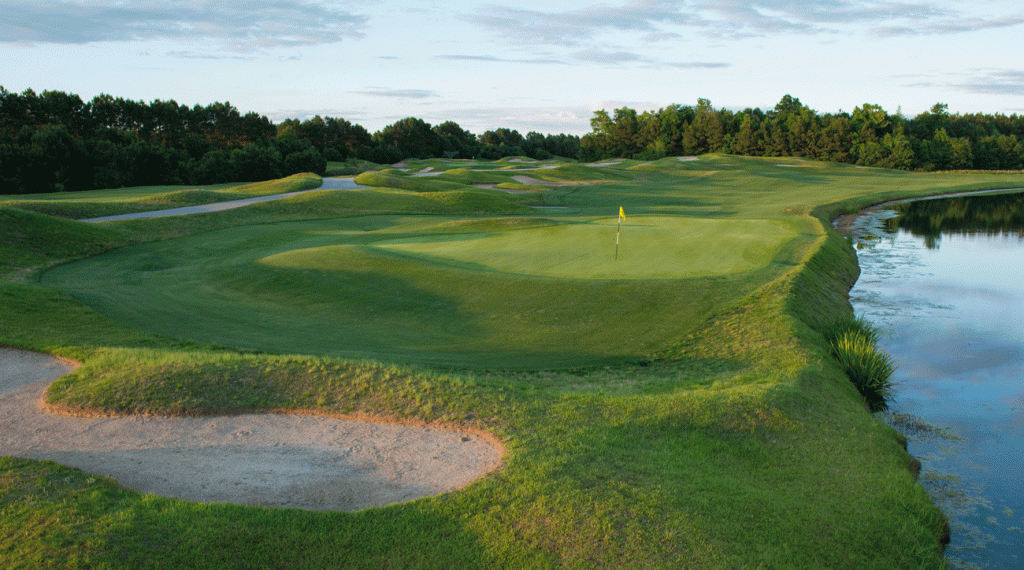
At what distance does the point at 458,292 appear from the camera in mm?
14406

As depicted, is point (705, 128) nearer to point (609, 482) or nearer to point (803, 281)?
point (803, 281)

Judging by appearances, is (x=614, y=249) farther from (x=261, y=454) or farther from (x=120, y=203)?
(x=120, y=203)

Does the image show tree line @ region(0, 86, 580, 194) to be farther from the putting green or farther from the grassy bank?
the putting green

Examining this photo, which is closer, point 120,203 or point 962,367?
point 962,367

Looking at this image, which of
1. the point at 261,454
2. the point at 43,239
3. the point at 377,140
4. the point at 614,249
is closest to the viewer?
the point at 261,454

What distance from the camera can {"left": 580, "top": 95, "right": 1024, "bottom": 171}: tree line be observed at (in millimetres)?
81250

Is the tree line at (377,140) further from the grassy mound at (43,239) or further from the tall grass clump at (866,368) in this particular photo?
the tall grass clump at (866,368)

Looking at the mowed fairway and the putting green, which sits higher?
the putting green

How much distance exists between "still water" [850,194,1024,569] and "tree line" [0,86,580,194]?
2092 inches

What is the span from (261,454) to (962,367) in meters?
12.9

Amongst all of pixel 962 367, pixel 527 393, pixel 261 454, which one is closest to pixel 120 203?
pixel 261 454

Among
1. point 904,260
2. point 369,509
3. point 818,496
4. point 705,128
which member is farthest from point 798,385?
point 705,128

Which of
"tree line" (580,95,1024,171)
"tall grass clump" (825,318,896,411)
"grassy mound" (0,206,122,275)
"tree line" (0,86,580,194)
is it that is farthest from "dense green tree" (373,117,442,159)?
"tall grass clump" (825,318,896,411)

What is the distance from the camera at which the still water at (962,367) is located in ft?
25.0
